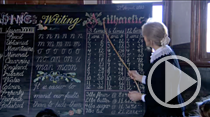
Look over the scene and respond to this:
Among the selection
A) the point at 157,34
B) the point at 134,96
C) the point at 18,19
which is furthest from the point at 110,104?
the point at 18,19

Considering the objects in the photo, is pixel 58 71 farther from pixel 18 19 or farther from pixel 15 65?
pixel 18 19

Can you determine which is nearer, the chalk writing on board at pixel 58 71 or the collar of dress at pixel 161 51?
the collar of dress at pixel 161 51

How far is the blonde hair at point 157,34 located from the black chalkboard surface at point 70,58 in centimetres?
45

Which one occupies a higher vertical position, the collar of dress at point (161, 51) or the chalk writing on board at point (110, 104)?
the collar of dress at point (161, 51)

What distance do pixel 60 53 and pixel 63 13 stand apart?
0.40m

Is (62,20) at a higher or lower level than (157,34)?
higher

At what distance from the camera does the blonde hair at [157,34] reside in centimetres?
195

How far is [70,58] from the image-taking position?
245 cm

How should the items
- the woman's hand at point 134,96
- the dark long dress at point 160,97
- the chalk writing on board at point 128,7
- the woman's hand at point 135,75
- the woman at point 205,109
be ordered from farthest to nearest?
the chalk writing on board at point 128,7 < the woman's hand at point 135,75 < the woman's hand at point 134,96 < the dark long dress at point 160,97 < the woman at point 205,109

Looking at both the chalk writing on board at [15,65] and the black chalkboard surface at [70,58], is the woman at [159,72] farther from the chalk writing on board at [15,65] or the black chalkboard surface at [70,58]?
the chalk writing on board at [15,65]

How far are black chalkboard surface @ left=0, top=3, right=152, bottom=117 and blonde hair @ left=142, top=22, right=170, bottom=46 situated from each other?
1.46 ft

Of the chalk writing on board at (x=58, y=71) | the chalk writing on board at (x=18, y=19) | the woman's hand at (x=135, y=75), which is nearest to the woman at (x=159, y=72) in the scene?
the woman's hand at (x=135, y=75)

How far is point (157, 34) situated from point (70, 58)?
916 millimetres

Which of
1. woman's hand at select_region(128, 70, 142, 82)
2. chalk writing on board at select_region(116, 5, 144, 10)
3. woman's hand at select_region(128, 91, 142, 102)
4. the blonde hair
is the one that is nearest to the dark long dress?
the blonde hair
